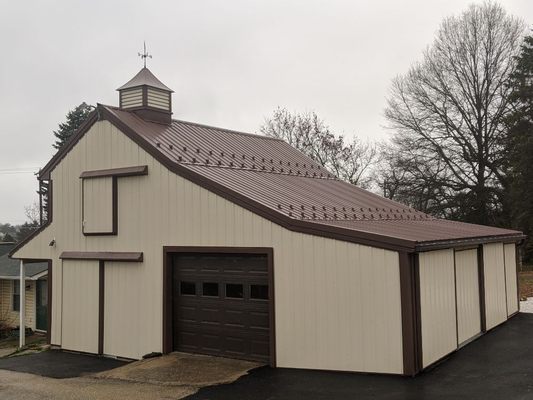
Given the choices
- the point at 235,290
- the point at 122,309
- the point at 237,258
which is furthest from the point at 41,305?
the point at 237,258

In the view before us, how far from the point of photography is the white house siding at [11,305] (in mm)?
22484

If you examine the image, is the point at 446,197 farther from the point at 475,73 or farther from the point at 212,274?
the point at 212,274

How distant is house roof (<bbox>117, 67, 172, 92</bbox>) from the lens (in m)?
15.9

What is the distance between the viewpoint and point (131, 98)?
15.9 m

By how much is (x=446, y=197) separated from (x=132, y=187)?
25.1 m

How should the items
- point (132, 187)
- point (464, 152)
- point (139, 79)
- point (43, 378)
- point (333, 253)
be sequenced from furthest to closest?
point (464, 152), point (139, 79), point (132, 187), point (43, 378), point (333, 253)

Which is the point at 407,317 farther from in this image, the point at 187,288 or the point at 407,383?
the point at 187,288

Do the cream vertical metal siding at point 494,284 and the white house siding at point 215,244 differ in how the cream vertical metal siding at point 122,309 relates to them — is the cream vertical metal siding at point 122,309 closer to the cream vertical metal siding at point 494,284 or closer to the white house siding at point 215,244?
the white house siding at point 215,244

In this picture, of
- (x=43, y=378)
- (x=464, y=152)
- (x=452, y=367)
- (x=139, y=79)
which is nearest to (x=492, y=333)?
(x=452, y=367)

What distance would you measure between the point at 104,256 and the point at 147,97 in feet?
16.2

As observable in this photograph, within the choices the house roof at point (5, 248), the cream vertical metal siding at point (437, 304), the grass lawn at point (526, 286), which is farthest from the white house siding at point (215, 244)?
the house roof at point (5, 248)

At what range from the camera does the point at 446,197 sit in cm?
3356

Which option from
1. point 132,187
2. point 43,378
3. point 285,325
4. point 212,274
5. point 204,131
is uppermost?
point 204,131

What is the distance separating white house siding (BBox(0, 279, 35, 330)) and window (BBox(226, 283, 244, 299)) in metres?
14.3
